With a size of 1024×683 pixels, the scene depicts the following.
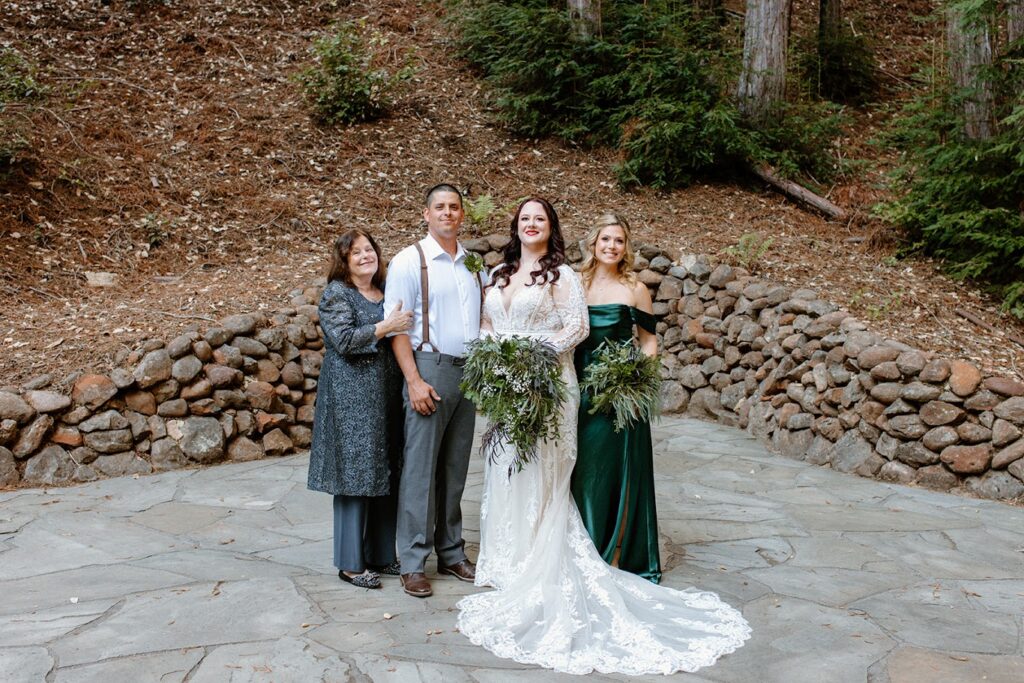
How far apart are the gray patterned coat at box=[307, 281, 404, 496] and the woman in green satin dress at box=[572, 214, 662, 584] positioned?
0.99 meters

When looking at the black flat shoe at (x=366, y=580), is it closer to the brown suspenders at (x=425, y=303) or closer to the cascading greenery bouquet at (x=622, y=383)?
the brown suspenders at (x=425, y=303)

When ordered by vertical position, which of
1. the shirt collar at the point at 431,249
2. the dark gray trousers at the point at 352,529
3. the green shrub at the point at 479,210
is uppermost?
the green shrub at the point at 479,210

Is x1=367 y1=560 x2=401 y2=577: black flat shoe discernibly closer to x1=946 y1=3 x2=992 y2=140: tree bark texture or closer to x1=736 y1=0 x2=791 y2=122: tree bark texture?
x1=946 y1=3 x2=992 y2=140: tree bark texture

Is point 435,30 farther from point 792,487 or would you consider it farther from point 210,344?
point 792,487

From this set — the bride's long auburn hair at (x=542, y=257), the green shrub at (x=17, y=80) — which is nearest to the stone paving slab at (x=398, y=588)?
the bride's long auburn hair at (x=542, y=257)

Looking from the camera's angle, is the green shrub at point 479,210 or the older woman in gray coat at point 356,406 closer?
the older woman in gray coat at point 356,406

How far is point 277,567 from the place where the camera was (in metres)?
4.76

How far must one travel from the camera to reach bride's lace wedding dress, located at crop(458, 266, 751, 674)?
12.2 ft

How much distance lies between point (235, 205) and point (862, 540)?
7.72 m

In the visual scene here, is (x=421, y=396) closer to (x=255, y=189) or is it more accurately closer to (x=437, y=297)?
(x=437, y=297)

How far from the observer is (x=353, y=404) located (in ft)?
14.5

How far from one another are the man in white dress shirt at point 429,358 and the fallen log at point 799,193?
7102mm

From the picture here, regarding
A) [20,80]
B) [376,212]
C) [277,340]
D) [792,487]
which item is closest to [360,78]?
[376,212]

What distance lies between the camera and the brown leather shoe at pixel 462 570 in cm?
457
